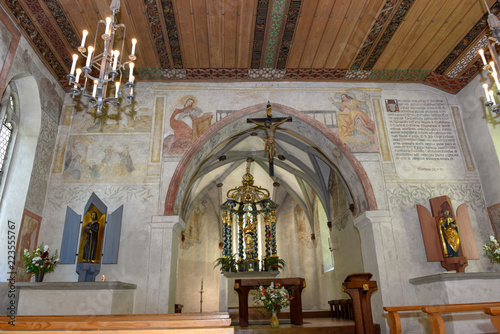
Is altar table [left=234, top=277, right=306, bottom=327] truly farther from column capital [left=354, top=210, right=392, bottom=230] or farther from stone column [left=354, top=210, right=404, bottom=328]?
column capital [left=354, top=210, right=392, bottom=230]

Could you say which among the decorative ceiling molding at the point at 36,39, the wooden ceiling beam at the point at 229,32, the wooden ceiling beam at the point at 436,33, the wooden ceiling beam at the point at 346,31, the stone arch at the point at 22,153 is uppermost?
the wooden ceiling beam at the point at 229,32

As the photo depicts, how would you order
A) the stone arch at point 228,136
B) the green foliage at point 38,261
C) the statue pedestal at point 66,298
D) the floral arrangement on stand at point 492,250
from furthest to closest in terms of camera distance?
the stone arch at point 228,136, the floral arrangement on stand at point 492,250, the green foliage at point 38,261, the statue pedestal at point 66,298

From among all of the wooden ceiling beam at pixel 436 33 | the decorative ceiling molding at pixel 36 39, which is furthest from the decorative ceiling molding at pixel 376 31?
the decorative ceiling molding at pixel 36 39

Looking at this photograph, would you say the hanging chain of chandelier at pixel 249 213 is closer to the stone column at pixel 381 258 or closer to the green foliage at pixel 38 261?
the stone column at pixel 381 258

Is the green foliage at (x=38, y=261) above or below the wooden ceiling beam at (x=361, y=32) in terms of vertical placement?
below

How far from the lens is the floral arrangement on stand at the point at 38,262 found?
22.7 ft

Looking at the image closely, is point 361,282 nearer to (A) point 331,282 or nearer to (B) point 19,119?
(B) point 19,119

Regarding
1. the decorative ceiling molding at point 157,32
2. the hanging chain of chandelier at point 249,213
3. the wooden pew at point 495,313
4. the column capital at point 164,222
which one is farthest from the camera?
the hanging chain of chandelier at point 249,213

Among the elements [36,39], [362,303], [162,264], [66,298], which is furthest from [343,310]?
[36,39]

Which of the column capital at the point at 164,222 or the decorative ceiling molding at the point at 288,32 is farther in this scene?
the column capital at the point at 164,222

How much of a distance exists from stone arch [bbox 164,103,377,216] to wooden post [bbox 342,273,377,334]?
2.53 metres

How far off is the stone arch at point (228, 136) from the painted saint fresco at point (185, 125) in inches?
7.2

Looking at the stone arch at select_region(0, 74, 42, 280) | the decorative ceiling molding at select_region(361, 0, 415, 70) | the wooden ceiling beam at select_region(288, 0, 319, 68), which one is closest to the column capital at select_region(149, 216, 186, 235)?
the stone arch at select_region(0, 74, 42, 280)

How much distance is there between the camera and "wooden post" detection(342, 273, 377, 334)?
5.89m
